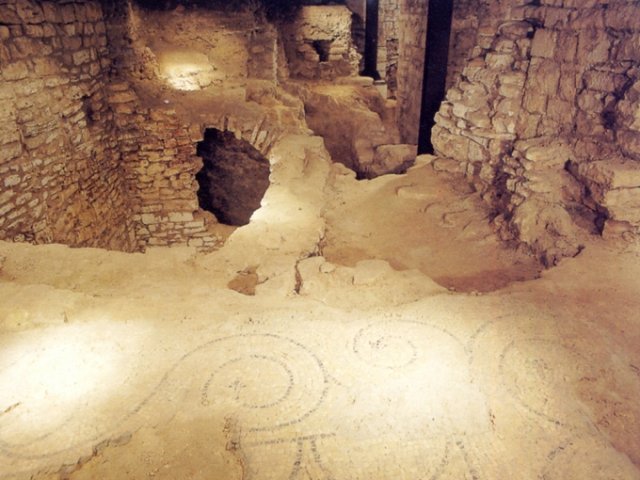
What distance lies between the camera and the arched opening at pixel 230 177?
9.73m

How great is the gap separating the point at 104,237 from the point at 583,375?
6715mm

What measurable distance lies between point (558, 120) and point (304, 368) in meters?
4.31

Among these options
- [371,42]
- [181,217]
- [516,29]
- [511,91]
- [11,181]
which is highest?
[516,29]

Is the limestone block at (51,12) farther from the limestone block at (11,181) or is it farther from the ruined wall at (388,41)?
the ruined wall at (388,41)

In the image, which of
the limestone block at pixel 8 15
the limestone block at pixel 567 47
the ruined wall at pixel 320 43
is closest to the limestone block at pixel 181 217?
the limestone block at pixel 8 15

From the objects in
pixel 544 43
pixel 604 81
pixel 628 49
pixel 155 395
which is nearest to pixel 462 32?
pixel 544 43

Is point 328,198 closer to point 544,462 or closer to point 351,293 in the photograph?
point 351,293

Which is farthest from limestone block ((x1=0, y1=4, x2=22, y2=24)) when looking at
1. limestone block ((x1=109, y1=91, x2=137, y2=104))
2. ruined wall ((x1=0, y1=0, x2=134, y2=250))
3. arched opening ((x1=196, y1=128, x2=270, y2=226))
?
arched opening ((x1=196, y1=128, x2=270, y2=226))

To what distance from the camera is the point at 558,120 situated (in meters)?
5.50

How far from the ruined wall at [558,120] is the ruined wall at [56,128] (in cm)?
525

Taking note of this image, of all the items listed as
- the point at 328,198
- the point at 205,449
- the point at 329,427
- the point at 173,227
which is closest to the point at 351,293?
the point at 329,427

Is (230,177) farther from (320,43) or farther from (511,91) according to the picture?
(320,43)

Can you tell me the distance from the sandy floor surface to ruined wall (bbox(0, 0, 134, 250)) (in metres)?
1.50

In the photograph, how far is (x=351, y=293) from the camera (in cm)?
405
